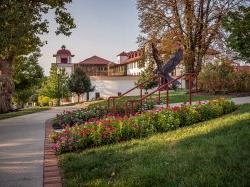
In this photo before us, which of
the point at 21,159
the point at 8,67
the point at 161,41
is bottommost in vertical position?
the point at 21,159

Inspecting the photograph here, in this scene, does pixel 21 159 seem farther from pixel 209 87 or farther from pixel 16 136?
pixel 209 87

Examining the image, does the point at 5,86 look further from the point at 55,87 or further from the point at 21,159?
the point at 55,87

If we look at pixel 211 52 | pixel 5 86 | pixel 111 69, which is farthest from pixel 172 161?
pixel 111 69

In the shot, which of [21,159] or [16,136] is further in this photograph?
[16,136]

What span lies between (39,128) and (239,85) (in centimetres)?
1230

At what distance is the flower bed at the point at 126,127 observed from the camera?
29.4 feet

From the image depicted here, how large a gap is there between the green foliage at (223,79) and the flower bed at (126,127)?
10.8 meters

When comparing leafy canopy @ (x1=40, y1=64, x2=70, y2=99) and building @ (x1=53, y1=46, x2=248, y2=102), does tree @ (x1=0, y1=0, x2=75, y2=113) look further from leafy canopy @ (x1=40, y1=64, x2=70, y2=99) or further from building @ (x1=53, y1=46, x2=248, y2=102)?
leafy canopy @ (x1=40, y1=64, x2=70, y2=99)

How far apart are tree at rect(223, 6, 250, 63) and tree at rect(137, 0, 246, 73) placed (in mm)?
22932

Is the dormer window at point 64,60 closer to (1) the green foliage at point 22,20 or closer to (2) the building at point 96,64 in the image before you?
(2) the building at point 96,64

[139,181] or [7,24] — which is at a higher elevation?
[7,24]

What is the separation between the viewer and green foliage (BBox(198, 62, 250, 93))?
21.6 meters

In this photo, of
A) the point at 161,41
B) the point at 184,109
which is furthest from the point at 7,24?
the point at 161,41

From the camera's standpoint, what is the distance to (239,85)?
2167cm
